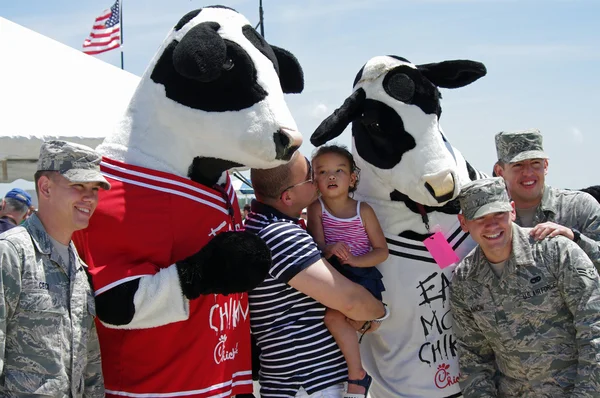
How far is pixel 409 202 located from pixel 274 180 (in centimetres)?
79

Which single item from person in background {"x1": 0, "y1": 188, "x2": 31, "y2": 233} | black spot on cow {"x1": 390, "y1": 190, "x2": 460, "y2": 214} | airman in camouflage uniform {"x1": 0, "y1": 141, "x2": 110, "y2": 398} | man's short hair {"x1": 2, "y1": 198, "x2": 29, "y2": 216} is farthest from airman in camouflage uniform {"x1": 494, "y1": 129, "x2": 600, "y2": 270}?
man's short hair {"x1": 2, "y1": 198, "x2": 29, "y2": 216}

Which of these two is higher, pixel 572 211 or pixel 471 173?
pixel 471 173

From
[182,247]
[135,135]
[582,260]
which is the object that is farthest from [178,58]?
[582,260]

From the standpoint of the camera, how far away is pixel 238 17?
2.79 metres

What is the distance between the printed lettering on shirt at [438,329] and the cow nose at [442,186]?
40 cm

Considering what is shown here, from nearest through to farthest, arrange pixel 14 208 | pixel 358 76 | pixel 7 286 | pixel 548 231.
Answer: pixel 7 286 → pixel 548 231 → pixel 358 76 → pixel 14 208

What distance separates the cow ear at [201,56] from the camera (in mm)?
2434

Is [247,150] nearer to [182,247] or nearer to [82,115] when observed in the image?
[182,247]

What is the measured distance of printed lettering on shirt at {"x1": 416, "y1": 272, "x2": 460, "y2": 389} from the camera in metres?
3.14

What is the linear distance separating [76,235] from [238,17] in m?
1.15

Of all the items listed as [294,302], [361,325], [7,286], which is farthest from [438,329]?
[7,286]

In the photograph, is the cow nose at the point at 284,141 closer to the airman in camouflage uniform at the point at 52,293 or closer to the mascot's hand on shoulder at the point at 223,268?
the mascot's hand on shoulder at the point at 223,268

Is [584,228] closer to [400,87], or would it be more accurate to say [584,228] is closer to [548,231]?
[548,231]

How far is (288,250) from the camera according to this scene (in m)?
2.70
